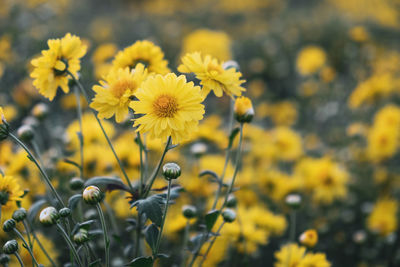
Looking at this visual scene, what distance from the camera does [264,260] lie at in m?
2.39

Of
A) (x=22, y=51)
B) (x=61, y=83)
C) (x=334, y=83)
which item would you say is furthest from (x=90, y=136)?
(x=334, y=83)

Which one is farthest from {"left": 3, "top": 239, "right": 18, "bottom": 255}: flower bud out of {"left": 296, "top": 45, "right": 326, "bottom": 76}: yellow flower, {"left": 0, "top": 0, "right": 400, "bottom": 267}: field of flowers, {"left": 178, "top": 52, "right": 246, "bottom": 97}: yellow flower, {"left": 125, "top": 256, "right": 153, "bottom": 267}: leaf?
{"left": 296, "top": 45, "right": 326, "bottom": 76}: yellow flower

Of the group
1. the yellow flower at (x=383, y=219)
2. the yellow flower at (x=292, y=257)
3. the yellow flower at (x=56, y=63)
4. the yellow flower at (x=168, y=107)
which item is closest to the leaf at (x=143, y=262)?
the yellow flower at (x=168, y=107)

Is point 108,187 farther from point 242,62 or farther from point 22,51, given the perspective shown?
point 242,62

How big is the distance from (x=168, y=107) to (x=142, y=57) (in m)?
0.40

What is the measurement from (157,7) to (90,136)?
10012mm

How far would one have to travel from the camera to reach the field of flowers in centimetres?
120

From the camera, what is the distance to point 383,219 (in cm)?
241

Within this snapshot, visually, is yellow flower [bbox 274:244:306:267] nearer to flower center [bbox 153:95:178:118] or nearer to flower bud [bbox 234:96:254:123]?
flower bud [bbox 234:96:254:123]

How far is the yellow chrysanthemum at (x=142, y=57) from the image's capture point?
4.50 ft

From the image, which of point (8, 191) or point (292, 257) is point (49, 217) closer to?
point (8, 191)

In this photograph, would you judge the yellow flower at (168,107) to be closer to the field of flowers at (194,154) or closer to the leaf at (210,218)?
the field of flowers at (194,154)

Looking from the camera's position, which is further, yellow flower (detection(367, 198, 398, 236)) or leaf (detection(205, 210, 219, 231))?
yellow flower (detection(367, 198, 398, 236))

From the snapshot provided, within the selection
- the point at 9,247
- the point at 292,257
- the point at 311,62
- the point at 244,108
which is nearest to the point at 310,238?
the point at 292,257
